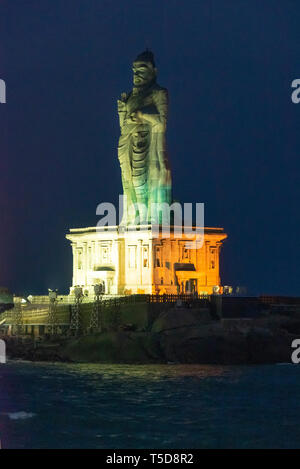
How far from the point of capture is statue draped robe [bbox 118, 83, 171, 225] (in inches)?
3376

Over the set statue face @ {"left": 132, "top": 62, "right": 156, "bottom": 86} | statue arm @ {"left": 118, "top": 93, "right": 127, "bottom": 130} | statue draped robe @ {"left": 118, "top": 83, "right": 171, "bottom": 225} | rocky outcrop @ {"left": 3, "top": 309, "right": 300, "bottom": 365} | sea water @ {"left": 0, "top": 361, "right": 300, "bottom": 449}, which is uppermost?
statue face @ {"left": 132, "top": 62, "right": 156, "bottom": 86}

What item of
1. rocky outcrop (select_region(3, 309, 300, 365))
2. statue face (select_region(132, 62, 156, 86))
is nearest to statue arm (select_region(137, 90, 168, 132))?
statue face (select_region(132, 62, 156, 86))

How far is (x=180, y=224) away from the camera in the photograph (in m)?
85.4

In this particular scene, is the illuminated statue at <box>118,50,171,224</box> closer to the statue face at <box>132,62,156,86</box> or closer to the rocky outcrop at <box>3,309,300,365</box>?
the statue face at <box>132,62,156,86</box>

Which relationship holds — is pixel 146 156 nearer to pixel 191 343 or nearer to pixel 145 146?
pixel 145 146

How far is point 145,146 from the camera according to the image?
284 feet

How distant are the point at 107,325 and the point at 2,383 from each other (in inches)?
481

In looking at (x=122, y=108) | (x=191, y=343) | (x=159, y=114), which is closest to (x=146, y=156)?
(x=159, y=114)

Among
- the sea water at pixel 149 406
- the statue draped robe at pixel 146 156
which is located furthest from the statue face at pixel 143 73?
the sea water at pixel 149 406

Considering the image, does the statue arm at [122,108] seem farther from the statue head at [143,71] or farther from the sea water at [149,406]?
the sea water at [149,406]

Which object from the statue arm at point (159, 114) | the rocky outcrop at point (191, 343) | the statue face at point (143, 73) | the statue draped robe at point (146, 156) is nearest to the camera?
the rocky outcrop at point (191, 343)

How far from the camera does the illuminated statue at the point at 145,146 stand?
85.8 metres
